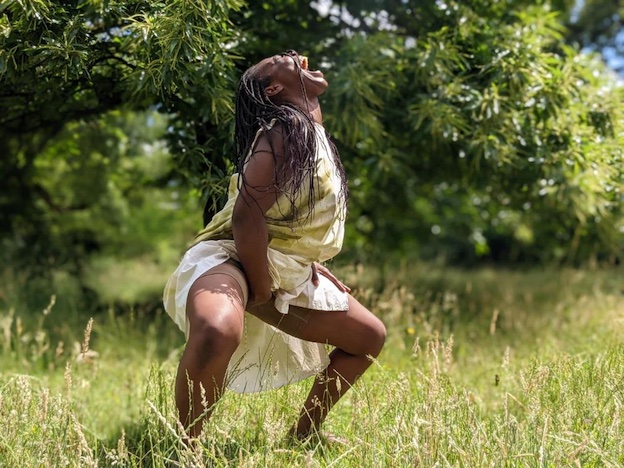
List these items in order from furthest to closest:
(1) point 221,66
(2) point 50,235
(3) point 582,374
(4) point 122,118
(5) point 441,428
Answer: (2) point 50,235 → (4) point 122,118 → (1) point 221,66 → (3) point 582,374 → (5) point 441,428

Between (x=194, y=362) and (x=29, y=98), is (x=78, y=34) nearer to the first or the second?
(x=29, y=98)

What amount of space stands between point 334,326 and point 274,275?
360mm

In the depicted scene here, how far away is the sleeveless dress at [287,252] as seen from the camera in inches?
108

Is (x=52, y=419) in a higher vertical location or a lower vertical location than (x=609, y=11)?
lower

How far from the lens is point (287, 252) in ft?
9.32

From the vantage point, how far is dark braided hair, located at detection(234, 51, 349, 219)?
2613 mm

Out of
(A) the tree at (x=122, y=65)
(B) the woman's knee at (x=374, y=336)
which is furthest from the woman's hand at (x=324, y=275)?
(A) the tree at (x=122, y=65)

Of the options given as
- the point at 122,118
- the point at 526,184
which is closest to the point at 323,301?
the point at 526,184

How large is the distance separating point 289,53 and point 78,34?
3.96 ft

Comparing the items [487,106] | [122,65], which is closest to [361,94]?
[487,106]

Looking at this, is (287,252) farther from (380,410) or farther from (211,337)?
(380,410)

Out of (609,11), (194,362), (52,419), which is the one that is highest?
(609,11)

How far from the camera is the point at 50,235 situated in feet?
28.0

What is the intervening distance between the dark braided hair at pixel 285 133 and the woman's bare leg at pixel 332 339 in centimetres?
44
